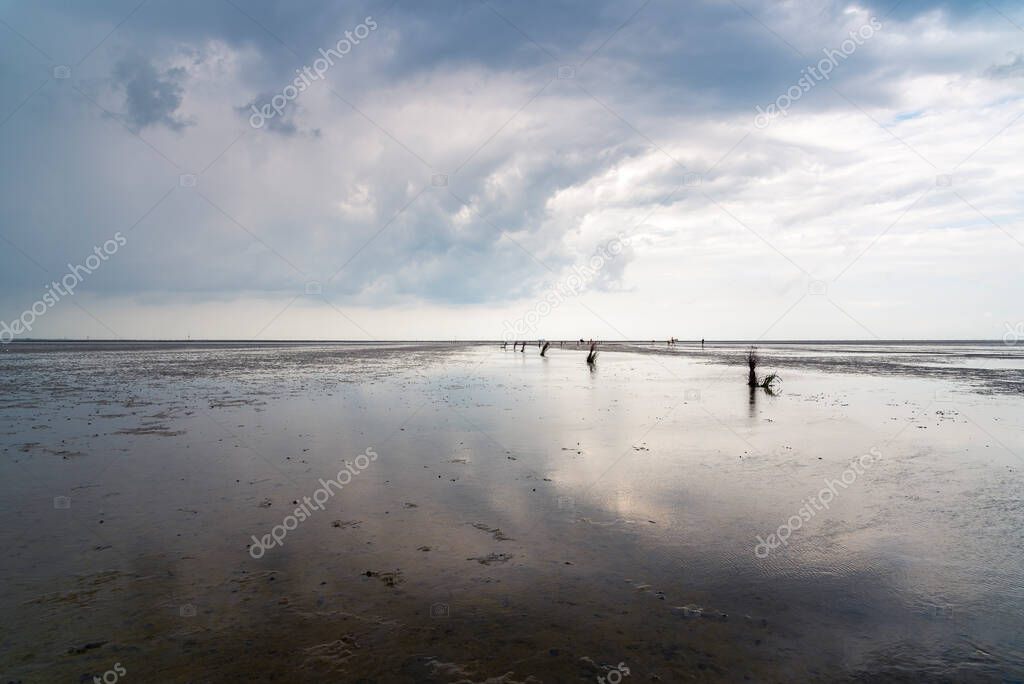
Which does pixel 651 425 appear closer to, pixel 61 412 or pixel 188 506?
pixel 188 506

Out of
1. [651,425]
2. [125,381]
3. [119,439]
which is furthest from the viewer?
[125,381]

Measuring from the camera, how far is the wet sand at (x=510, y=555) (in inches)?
230

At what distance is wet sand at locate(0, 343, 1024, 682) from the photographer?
19.2ft

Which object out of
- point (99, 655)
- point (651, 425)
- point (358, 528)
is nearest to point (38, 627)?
point (99, 655)

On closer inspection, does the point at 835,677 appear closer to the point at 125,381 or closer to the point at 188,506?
the point at 188,506

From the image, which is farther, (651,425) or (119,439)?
(651,425)

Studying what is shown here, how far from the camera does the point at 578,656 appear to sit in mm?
5828

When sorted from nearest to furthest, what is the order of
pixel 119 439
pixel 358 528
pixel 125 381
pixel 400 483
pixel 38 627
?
pixel 38 627, pixel 358 528, pixel 400 483, pixel 119 439, pixel 125 381

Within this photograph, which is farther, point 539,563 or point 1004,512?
point 1004,512

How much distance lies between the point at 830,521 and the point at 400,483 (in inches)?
367

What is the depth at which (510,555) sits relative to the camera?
27.8ft

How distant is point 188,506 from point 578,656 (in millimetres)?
8898

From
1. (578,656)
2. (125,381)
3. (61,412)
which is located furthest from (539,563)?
(125,381)

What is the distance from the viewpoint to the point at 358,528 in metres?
9.64
